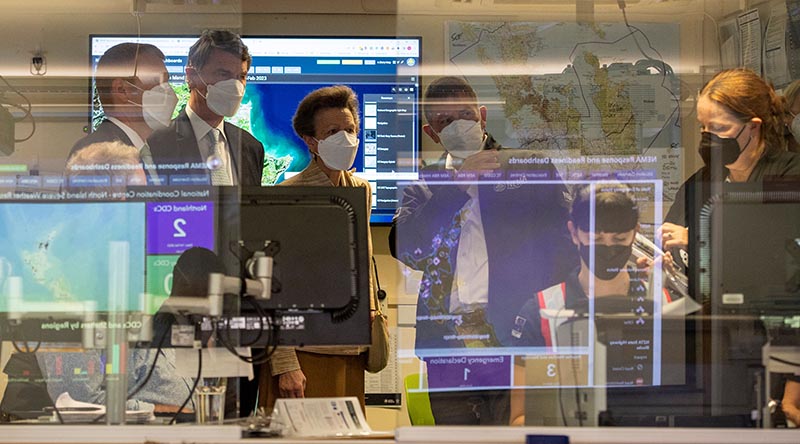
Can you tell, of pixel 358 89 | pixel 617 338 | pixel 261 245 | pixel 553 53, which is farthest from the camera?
pixel 358 89

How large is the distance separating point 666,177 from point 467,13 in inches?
40.0

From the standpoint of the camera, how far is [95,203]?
3227 mm

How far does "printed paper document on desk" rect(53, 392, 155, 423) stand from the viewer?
9.80ft

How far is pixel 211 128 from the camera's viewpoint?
12.2ft

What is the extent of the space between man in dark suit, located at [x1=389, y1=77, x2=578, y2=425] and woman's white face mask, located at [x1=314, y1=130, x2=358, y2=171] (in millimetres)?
592

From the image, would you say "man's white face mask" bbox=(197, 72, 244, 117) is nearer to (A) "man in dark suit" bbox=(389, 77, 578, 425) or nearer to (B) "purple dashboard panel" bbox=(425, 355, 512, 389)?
(A) "man in dark suit" bbox=(389, 77, 578, 425)

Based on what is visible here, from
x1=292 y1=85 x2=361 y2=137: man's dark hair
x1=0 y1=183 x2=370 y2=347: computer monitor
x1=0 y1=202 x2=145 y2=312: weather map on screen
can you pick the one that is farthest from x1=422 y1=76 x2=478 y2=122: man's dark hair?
x1=0 y1=202 x2=145 y2=312: weather map on screen

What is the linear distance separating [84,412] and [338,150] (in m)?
1.66

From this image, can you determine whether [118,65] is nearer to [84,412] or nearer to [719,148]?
[84,412]

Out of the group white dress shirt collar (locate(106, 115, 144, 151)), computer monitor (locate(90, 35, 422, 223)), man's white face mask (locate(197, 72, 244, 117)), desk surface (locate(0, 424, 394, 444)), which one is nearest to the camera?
desk surface (locate(0, 424, 394, 444))

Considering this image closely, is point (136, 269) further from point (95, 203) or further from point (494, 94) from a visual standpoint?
point (494, 94)

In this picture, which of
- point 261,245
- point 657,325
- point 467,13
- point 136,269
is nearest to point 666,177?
point 657,325

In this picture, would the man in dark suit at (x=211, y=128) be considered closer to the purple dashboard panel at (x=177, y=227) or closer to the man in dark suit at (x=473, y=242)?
the purple dashboard panel at (x=177, y=227)

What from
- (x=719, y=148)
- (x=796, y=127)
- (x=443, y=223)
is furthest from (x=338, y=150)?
(x=796, y=127)
